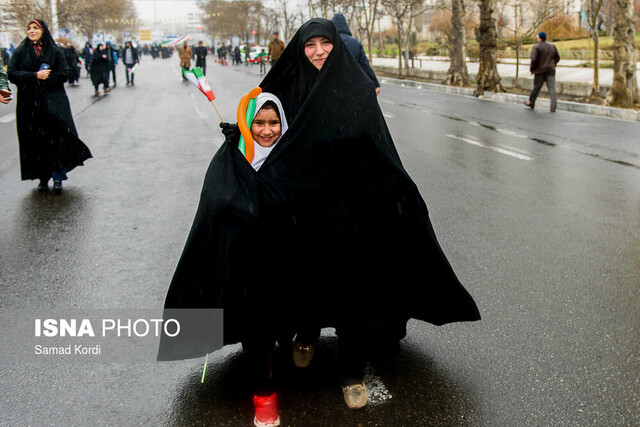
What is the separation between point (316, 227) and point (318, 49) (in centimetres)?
82

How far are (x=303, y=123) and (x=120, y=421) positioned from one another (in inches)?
58.7

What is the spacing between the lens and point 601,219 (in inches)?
243

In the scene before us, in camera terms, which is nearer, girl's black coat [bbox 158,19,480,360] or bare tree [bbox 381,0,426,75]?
girl's black coat [bbox 158,19,480,360]

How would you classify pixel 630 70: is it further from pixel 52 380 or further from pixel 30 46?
pixel 52 380

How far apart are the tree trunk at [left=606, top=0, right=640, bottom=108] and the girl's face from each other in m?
15.5

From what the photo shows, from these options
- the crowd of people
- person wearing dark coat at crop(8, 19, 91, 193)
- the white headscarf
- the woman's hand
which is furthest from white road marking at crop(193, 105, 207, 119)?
the white headscarf

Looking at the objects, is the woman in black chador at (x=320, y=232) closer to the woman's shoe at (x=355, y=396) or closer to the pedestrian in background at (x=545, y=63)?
the woman's shoe at (x=355, y=396)

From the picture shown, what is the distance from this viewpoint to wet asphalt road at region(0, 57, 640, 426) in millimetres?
2932

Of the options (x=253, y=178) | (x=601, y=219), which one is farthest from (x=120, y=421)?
(x=601, y=219)

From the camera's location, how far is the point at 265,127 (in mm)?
2891

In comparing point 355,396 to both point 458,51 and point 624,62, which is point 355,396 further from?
point 458,51

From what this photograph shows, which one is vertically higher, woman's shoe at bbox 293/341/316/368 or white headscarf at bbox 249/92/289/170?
white headscarf at bbox 249/92/289/170

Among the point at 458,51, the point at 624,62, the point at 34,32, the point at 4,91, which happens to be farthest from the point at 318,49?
the point at 458,51

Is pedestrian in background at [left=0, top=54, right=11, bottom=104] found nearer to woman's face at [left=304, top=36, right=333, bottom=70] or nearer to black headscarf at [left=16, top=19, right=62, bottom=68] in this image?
black headscarf at [left=16, top=19, right=62, bottom=68]
